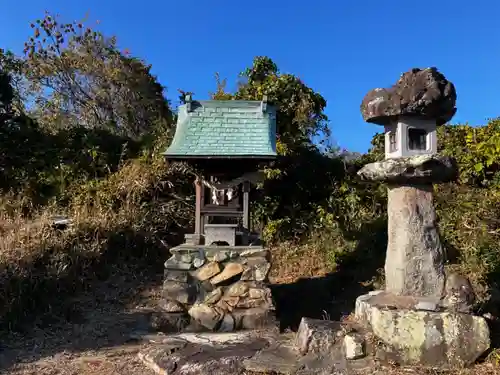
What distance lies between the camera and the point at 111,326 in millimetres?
5582

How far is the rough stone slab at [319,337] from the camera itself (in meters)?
3.85

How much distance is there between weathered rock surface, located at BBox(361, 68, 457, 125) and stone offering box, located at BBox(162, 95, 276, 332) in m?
1.68

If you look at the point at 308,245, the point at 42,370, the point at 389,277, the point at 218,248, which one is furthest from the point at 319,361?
the point at 308,245

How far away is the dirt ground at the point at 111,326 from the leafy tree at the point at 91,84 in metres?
5.64

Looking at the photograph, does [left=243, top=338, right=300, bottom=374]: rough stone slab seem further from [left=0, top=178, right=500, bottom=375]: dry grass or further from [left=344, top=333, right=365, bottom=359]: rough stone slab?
[left=0, top=178, right=500, bottom=375]: dry grass

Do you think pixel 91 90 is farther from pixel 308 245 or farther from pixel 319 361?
pixel 319 361

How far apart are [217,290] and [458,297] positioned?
2.77m

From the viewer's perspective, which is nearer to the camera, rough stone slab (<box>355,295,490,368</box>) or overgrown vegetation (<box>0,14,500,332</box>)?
rough stone slab (<box>355,295,490,368</box>)

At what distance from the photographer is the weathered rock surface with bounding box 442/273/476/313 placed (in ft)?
12.3

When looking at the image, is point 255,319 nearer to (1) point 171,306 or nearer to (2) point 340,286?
(1) point 171,306

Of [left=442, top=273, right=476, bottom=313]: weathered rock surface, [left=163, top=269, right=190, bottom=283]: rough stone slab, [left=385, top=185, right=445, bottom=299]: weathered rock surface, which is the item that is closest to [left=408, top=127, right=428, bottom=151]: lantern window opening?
[left=385, top=185, right=445, bottom=299]: weathered rock surface

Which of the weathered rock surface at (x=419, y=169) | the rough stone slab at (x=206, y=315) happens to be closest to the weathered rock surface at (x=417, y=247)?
the weathered rock surface at (x=419, y=169)

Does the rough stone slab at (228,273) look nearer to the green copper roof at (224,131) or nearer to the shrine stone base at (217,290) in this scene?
the shrine stone base at (217,290)

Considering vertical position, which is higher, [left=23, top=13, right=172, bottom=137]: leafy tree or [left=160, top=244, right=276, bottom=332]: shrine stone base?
[left=23, top=13, right=172, bottom=137]: leafy tree
